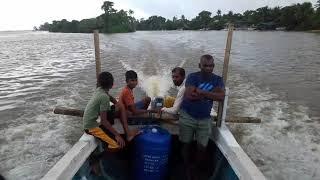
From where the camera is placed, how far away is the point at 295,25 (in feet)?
242

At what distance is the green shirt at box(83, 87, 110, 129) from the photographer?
12.8ft

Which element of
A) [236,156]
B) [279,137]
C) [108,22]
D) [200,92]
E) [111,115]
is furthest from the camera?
[108,22]

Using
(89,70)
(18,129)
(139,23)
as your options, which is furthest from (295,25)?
Result: (18,129)

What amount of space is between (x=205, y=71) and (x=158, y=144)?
0.90m

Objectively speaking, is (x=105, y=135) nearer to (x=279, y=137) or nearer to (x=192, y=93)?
(x=192, y=93)

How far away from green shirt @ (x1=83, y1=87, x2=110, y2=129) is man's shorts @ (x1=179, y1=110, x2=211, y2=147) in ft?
2.74

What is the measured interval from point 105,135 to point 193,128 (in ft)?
3.11

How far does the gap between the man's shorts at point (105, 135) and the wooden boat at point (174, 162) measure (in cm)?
8

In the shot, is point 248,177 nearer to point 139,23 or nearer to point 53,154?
point 53,154

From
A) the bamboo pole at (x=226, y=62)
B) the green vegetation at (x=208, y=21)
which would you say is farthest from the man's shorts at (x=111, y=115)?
the green vegetation at (x=208, y=21)

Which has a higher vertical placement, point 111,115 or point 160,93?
point 111,115

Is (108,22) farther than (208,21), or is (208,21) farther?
(208,21)

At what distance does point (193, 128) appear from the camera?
4.13 meters

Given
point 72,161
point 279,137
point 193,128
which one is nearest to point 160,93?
point 279,137
